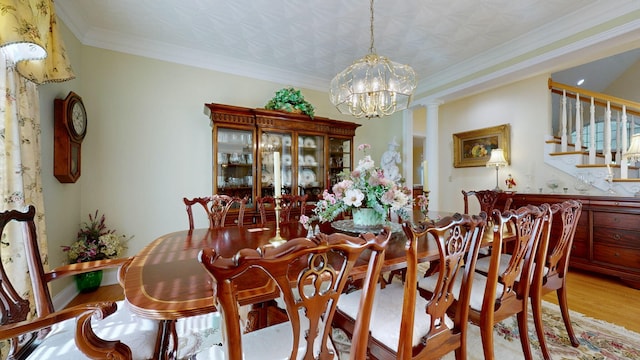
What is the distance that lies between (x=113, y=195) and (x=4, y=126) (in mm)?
1379

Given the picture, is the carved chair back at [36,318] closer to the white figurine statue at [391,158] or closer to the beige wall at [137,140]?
the beige wall at [137,140]

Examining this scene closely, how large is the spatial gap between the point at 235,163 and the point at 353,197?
6.60 ft


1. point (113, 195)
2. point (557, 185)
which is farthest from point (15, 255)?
point (557, 185)

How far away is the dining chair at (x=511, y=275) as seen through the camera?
1.15 m

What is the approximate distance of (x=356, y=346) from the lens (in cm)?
78

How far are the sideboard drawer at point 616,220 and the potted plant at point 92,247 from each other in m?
4.88

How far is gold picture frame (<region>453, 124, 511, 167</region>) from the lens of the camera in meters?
4.14

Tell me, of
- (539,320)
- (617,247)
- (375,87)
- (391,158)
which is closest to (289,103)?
(375,87)

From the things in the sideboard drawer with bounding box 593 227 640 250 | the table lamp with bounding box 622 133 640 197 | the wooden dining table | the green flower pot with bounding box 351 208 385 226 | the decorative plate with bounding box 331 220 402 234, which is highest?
the table lamp with bounding box 622 133 640 197

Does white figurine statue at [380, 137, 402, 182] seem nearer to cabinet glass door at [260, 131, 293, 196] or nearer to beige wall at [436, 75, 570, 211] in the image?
beige wall at [436, 75, 570, 211]

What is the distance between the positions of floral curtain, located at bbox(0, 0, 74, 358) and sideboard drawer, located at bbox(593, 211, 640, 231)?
476 centimetres

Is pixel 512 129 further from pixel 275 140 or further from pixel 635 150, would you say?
pixel 275 140

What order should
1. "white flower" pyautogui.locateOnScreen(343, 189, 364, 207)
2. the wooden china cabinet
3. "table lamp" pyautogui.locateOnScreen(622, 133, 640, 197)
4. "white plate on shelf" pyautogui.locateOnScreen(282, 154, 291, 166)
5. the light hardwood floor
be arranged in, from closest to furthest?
1. "white flower" pyautogui.locateOnScreen(343, 189, 364, 207)
2. the light hardwood floor
3. "table lamp" pyautogui.locateOnScreen(622, 133, 640, 197)
4. the wooden china cabinet
5. "white plate on shelf" pyautogui.locateOnScreen(282, 154, 291, 166)

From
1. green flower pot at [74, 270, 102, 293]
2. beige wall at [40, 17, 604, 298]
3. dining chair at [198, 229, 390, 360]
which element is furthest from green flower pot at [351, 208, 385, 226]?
green flower pot at [74, 270, 102, 293]
